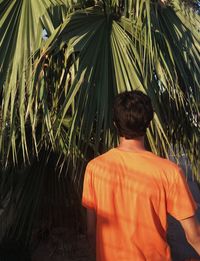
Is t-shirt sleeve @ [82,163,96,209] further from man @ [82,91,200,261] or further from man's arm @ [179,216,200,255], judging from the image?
man's arm @ [179,216,200,255]

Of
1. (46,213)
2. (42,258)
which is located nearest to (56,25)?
(46,213)

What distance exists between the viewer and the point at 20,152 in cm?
429

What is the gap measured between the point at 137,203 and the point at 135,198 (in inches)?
0.9

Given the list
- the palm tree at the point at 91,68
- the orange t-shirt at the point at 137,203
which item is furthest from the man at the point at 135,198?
the palm tree at the point at 91,68

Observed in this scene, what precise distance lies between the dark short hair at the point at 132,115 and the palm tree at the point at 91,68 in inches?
37.5

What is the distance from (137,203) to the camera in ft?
7.32

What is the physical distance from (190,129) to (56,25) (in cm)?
135

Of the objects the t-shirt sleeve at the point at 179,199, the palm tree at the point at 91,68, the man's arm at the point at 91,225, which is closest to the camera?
the t-shirt sleeve at the point at 179,199

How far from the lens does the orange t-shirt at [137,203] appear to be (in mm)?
2225

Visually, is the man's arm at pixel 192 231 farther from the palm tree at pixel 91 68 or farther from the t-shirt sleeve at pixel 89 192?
the palm tree at pixel 91 68

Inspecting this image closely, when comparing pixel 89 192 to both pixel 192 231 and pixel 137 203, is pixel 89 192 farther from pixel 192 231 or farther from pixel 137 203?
pixel 192 231

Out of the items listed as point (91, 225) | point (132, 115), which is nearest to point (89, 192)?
point (91, 225)

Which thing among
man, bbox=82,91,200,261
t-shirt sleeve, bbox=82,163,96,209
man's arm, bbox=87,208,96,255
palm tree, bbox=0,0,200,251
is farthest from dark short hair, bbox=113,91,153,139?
palm tree, bbox=0,0,200,251

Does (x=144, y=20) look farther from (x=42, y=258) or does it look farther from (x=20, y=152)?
(x=42, y=258)
